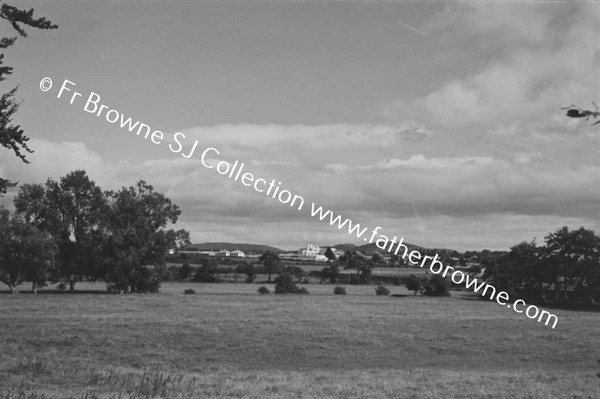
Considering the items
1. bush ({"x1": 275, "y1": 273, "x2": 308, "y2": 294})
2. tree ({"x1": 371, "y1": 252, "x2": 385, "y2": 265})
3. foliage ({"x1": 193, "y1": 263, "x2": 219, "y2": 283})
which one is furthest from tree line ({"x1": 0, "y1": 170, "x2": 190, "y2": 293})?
tree ({"x1": 371, "y1": 252, "x2": 385, "y2": 265})

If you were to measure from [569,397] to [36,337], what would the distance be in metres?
26.9

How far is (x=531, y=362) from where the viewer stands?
30.2 metres

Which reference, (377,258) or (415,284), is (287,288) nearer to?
(415,284)

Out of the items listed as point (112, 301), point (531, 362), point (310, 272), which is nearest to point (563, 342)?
point (531, 362)

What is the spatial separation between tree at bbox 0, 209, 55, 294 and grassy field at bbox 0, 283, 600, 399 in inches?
793

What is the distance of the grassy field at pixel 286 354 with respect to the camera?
20.2 m

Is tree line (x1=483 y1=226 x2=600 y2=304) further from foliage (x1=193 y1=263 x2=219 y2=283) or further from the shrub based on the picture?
foliage (x1=193 y1=263 x2=219 y2=283)

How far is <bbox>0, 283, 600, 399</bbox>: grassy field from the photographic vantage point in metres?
20.2

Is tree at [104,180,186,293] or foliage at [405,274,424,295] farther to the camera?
foliage at [405,274,424,295]

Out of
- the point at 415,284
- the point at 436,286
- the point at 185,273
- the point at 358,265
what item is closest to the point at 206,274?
the point at 185,273

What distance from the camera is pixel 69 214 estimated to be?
274 ft

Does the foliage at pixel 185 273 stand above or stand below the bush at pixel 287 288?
below

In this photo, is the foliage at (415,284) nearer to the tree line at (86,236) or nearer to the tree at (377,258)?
the tree line at (86,236)

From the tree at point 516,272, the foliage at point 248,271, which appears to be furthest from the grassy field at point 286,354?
the foliage at point 248,271
